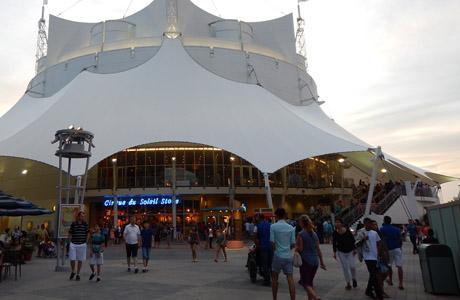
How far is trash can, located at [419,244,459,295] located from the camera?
6.89m

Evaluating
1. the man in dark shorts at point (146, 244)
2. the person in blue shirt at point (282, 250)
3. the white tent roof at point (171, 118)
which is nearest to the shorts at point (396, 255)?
the person in blue shirt at point (282, 250)

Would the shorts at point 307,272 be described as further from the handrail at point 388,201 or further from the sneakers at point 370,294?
the handrail at point 388,201

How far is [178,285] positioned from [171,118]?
12967 mm

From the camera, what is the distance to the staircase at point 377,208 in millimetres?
21562

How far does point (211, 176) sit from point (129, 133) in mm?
9129

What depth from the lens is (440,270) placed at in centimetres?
693

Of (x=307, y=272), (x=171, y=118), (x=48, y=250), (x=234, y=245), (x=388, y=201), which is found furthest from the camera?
(x=388, y=201)

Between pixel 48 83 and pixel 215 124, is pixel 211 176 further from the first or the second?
pixel 48 83

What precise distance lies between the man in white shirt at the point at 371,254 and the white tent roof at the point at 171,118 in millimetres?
10607

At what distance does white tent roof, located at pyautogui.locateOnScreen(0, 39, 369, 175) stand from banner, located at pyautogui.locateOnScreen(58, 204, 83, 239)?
6.25 m

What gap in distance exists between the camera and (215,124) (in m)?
20.2

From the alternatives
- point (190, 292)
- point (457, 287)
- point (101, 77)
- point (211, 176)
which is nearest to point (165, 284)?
point (190, 292)

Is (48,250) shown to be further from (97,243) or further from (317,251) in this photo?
(317,251)

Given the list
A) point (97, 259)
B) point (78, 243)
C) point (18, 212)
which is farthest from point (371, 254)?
point (18, 212)
